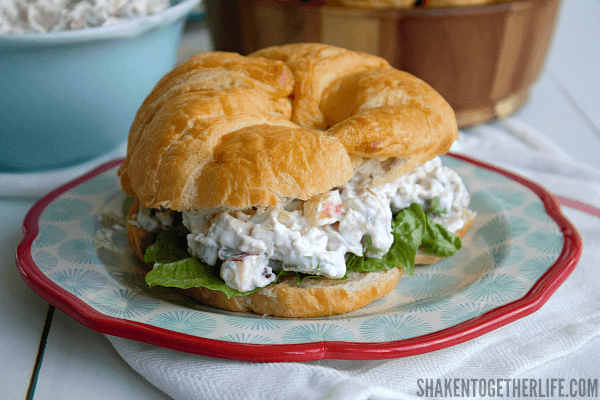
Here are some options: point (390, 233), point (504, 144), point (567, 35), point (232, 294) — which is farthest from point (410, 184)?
point (567, 35)

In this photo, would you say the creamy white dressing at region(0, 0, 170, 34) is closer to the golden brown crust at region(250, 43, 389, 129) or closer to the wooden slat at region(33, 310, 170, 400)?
the golden brown crust at region(250, 43, 389, 129)

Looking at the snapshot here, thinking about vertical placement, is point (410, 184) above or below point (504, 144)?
above

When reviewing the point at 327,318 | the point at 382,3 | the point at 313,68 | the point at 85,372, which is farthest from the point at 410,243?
the point at 382,3

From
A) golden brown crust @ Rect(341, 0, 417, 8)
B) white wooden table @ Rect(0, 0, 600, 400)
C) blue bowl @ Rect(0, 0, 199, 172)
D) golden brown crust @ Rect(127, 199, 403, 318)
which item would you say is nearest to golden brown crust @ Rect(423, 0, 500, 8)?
golden brown crust @ Rect(341, 0, 417, 8)

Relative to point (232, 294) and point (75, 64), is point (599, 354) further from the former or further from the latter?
point (75, 64)

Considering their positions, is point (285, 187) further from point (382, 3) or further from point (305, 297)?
point (382, 3)

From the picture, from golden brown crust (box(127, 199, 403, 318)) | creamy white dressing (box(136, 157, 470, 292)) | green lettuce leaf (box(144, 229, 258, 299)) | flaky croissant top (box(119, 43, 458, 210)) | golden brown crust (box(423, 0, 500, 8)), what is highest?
flaky croissant top (box(119, 43, 458, 210))
